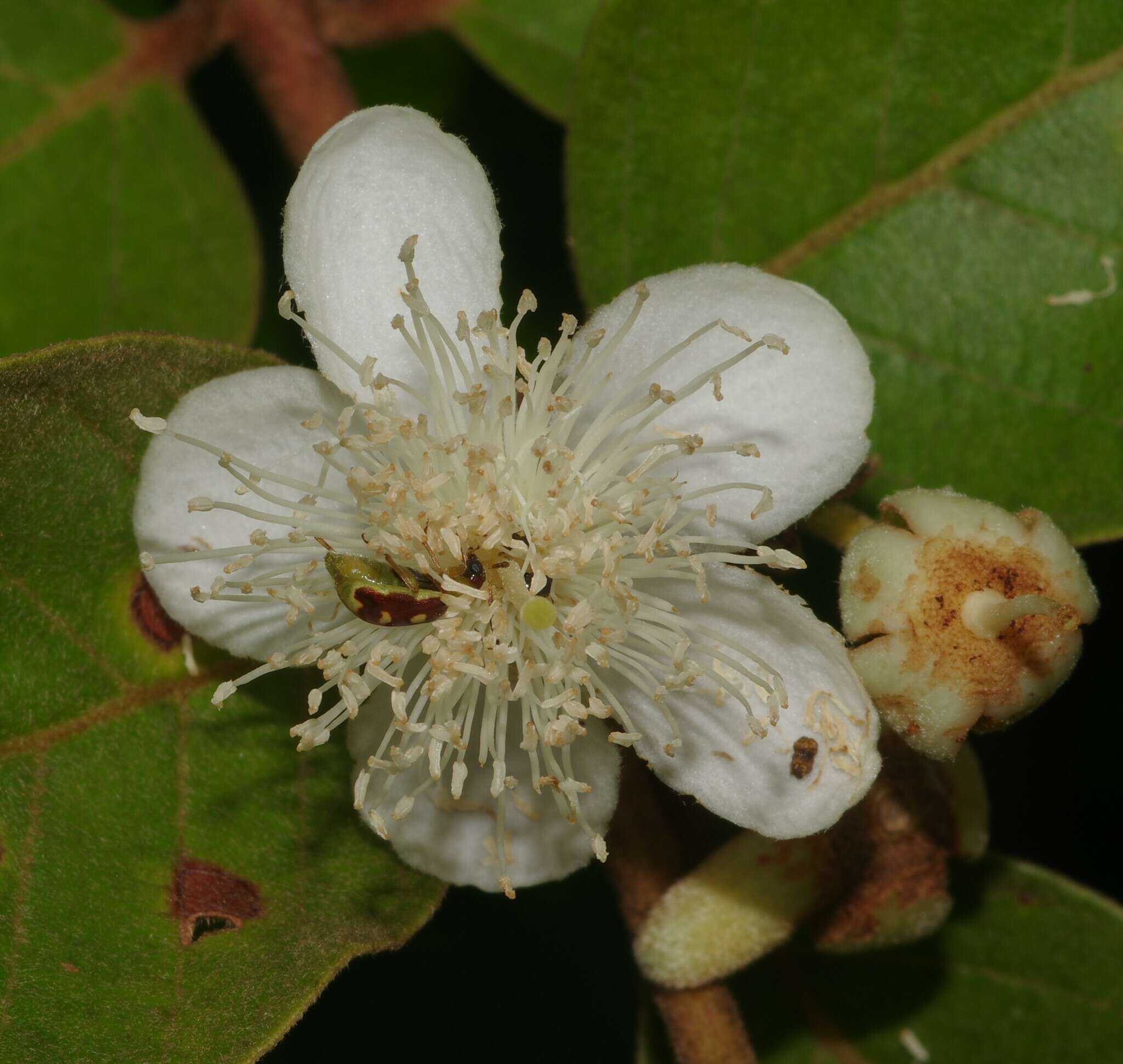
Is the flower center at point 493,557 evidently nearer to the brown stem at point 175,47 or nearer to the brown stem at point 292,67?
the brown stem at point 292,67

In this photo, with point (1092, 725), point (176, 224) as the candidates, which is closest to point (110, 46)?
point (176, 224)

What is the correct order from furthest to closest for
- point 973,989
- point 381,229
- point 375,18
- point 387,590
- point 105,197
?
point 375,18 → point 105,197 → point 973,989 → point 381,229 → point 387,590

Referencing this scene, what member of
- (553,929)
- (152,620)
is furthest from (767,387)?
(553,929)

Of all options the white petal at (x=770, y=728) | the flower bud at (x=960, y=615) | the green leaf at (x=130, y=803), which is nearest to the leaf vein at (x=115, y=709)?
the green leaf at (x=130, y=803)

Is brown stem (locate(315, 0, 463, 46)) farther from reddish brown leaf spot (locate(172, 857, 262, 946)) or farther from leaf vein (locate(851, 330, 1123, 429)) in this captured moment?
reddish brown leaf spot (locate(172, 857, 262, 946))

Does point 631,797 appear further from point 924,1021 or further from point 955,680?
point 924,1021

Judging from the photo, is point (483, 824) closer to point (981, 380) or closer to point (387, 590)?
point (387, 590)

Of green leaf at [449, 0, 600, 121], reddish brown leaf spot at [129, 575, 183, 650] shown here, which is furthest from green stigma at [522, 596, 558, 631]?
green leaf at [449, 0, 600, 121]
